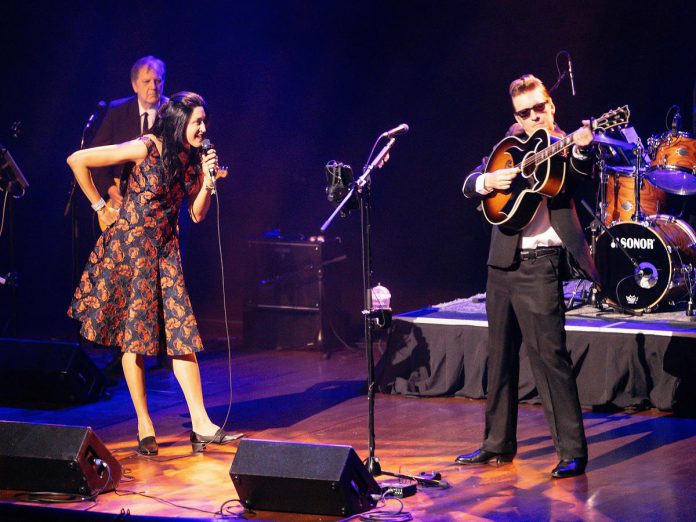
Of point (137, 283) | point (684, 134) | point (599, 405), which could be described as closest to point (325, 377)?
point (599, 405)

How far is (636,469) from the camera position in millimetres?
5438

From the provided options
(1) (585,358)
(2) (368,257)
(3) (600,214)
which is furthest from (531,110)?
(3) (600,214)

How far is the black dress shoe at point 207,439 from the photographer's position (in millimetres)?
5887

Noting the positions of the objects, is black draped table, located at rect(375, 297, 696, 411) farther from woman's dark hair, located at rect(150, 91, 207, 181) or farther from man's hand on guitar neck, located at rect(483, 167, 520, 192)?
woman's dark hair, located at rect(150, 91, 207, 181)

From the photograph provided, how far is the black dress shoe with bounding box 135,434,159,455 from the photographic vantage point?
582 cm

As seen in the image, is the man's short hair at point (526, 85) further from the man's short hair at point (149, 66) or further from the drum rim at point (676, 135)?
the man's short hair at point (149, 66)

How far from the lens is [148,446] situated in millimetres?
5828

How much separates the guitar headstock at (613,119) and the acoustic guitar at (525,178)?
0.45 feet

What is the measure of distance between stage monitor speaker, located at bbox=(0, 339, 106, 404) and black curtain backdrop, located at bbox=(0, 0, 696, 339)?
97 centimetres

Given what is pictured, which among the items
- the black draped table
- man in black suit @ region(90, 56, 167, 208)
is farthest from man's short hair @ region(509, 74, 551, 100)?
man in black suit @ region(90, 56, 167, 208)

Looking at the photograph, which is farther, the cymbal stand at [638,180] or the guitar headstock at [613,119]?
the cymbal stand at [638,180]

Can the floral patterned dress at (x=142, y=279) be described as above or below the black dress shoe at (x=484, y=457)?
above

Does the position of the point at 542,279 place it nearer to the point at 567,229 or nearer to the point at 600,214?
the point at 567,229

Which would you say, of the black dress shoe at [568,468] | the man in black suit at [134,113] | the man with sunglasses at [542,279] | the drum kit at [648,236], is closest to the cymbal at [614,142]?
the drum kit at [648,236]
